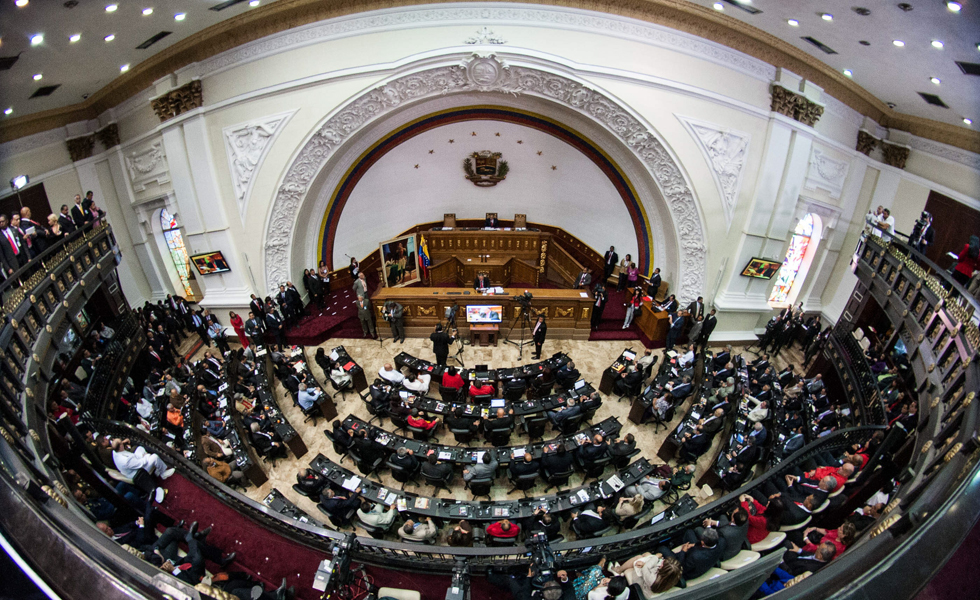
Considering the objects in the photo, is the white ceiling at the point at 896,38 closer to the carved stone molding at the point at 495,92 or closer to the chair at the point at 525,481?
the carved stone molding at the point at 495,92

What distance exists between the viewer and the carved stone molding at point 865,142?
11305 mm

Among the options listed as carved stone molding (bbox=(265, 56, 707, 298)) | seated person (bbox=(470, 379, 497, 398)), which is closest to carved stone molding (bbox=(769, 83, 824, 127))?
carved stone molding (bbox=(265, 56, 707, 298))

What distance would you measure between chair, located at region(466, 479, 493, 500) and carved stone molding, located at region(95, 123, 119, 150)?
13022mm

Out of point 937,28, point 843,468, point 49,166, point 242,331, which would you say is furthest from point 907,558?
point 49,166

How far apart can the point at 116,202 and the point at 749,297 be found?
18163mm

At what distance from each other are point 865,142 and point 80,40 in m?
17.2

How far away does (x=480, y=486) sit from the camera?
7.55m

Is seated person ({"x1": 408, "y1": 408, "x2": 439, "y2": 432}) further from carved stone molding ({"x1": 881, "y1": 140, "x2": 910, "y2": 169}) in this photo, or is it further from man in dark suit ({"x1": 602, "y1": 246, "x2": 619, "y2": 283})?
carved stone molding ({"x1": 881, "y1": 140, "x2": 910, "y2": 169})

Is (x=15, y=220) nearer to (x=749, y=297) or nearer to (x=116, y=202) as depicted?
(x=116, y=202)

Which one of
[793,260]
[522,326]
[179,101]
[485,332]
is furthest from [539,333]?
[179,101]

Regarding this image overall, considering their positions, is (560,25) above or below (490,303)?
above

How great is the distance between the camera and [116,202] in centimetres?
1248

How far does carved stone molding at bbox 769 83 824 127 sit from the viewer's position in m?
10.9

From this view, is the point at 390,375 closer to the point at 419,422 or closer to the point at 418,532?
the point at 419,422
